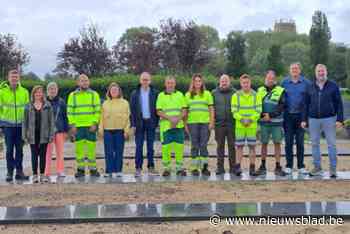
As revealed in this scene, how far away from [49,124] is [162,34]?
27944mm

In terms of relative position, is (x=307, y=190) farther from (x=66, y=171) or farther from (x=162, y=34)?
(x=162, y=34)

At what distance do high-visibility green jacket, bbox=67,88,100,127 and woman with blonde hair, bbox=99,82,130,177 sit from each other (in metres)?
0.16

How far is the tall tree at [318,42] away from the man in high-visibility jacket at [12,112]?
4203cm

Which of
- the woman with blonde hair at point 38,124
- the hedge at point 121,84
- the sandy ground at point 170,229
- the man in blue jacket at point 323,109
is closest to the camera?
the sandy ground at point 170,229

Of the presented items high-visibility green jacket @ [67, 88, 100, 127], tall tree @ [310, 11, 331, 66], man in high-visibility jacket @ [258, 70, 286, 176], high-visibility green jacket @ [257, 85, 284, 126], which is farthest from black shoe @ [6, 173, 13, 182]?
tall tree @ [310, 11, 331, 66]

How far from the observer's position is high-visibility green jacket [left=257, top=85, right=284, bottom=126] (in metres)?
9.74

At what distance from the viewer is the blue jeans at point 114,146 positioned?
1007cm

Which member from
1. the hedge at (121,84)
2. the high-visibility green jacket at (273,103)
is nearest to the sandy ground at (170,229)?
the high-visibility green jacket at (273,103)

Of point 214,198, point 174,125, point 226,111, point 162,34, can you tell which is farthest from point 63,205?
point 162,34

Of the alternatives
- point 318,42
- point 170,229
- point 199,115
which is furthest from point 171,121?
point 318,42

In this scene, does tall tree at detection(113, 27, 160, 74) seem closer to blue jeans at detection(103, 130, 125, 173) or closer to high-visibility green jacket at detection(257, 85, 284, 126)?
blue jeans at detection(103, 130, 125, 173)

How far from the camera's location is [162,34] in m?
37.0

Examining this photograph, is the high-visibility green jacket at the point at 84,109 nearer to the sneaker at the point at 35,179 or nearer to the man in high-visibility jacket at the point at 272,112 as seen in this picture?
the sneaker at the point at 35,179

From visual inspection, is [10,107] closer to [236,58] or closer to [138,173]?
[138,173]
